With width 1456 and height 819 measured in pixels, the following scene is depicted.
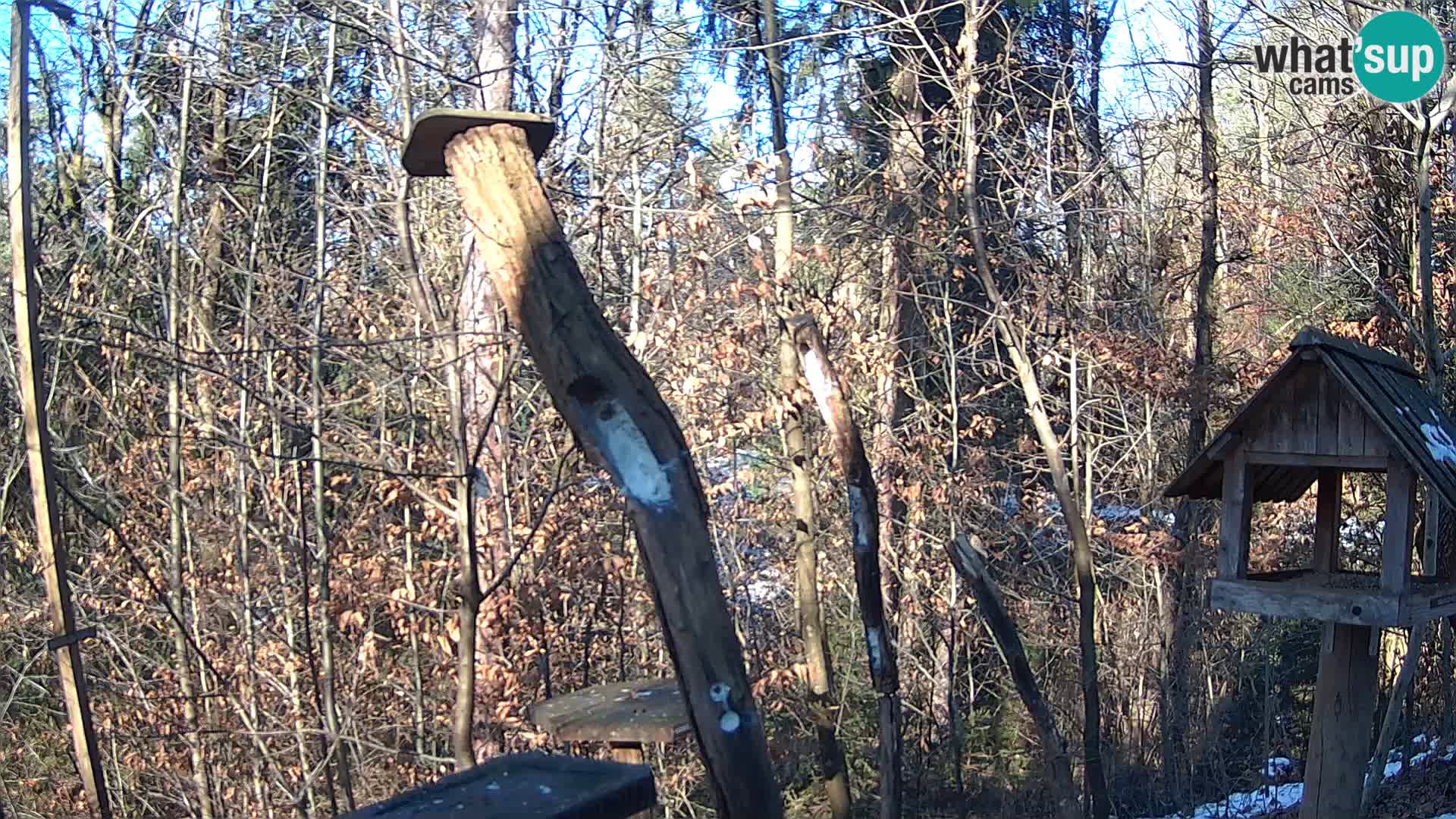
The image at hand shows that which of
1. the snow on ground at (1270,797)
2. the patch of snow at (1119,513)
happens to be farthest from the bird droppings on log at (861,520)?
the patch of snow at (1119,513)

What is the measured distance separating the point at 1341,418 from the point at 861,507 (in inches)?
80.4

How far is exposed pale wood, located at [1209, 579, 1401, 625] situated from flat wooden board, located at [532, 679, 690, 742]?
2008 millimetres

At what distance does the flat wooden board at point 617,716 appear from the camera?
4.20 m

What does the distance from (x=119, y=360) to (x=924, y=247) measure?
586 cm

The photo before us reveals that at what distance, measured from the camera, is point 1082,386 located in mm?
9805

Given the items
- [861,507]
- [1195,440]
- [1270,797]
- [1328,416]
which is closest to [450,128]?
[861,507]

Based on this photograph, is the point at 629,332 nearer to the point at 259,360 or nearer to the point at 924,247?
the point at 924,247

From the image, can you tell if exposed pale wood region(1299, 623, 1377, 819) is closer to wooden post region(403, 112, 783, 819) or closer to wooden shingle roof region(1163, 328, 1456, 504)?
wooden shingle roof region(1163, 328, 1456, 504)

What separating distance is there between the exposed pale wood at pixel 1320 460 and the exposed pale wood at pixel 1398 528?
0.06 meters

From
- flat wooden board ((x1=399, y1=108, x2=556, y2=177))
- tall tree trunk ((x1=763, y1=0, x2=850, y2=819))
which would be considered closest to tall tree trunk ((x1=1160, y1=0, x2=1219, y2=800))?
tall tree trunk ((x1=763, y1=0, x2=850, y2=819))

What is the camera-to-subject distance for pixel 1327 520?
4.68m

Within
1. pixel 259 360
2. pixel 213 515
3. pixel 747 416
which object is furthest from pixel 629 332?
pixel 213 515

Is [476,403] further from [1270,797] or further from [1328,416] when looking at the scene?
[1270,797]

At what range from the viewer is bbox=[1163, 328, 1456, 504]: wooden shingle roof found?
3994 millimetres
